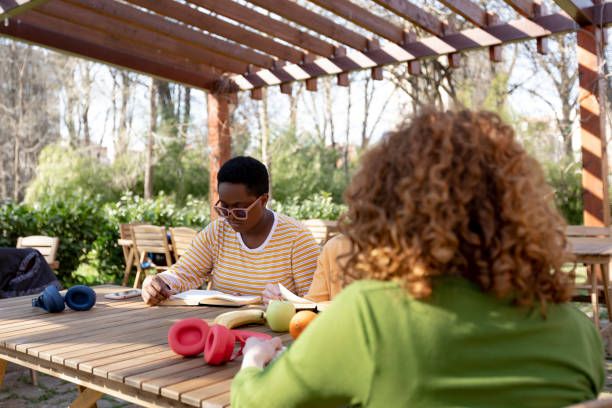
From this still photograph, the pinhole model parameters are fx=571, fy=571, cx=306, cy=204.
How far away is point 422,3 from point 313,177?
708cm

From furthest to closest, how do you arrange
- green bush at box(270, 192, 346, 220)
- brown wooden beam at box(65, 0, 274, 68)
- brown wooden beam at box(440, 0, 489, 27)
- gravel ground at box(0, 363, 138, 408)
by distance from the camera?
green bush at box(270, 192, 346, 220), brown wooden beam at box(65, 0, 274, 68), brown wooden beam at box(440, 0, 489, 27), gravel ground at box(0, 363, 138, 408)

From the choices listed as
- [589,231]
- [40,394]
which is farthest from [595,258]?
[40,394]

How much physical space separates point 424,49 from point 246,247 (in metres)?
3.53

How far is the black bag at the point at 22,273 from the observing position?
398 centimetres

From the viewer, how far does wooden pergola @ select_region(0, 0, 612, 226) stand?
4703mm

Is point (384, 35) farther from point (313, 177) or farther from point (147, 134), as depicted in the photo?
point (147, 134)

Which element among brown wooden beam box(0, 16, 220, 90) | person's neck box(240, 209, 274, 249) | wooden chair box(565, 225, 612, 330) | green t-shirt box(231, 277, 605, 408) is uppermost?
brown wooden beam box(0, 16, 220, 90)

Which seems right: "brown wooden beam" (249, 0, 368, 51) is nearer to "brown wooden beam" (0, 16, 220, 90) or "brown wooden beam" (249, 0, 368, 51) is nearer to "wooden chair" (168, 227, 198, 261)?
"brown wooden beam" (0, 16, 220, 90)

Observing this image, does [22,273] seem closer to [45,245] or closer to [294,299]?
[45,245]

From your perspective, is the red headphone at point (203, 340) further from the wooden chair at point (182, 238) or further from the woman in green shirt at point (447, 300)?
the wooden chair at point (182, 238)

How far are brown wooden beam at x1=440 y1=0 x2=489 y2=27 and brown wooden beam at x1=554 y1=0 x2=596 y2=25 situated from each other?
2.34ft

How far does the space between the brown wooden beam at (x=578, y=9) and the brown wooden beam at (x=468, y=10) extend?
713 millimetres

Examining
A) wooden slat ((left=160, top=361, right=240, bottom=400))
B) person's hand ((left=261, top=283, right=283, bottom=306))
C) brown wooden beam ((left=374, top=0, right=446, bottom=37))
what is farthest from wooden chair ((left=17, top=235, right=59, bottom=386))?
wooden slat ((left=160, top=361, right=240, bottom=400))

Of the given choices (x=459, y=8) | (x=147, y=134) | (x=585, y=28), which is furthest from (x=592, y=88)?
(x=147, y=134)
